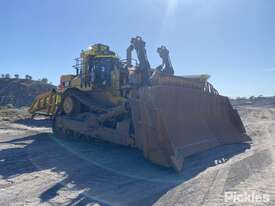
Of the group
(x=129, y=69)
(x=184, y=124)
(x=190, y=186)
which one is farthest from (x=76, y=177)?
(x=129, y=69)

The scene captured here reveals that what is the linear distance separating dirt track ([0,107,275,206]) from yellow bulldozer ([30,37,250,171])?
41cm

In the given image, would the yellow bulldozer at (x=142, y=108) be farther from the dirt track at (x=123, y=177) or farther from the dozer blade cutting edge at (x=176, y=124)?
the dirt track at (x=123, y=177)

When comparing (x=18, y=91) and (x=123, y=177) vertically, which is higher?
(x=18, y=91)

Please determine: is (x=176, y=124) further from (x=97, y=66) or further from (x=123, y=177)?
(x=97, y=66)

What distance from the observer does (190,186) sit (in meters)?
5.53

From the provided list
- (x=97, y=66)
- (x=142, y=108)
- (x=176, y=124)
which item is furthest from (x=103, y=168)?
(x=97, y=66)

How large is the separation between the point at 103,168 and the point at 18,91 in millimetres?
37220

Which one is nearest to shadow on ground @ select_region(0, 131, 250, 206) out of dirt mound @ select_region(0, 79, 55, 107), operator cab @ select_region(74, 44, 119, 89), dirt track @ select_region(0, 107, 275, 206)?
dirt track @ select_region(0, 107, 275, 206)

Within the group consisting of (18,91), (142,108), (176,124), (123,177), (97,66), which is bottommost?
(123,177)

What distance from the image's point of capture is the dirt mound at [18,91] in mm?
38906

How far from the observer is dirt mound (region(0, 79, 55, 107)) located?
3891 cm

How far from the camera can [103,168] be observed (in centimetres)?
699

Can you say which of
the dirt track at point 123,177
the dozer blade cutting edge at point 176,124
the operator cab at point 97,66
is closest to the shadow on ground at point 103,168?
the dirt track at point 123,177

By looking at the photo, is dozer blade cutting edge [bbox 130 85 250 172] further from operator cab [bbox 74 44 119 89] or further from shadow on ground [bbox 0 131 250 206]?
operator cab [bbox 74 44 119 89]
